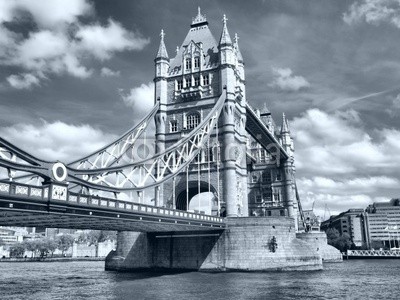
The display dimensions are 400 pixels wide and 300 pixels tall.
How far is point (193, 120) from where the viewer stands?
Result: 57.5 metres

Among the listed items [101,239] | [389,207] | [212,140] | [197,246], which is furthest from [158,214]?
[389,207]

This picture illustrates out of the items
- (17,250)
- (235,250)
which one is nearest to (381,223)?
(17,250)

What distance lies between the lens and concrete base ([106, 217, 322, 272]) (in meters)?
46.0

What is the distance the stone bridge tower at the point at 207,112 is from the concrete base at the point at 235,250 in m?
5.18

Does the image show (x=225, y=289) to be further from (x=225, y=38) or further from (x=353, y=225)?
(x=353, y=225)

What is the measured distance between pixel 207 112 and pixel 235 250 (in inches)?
771

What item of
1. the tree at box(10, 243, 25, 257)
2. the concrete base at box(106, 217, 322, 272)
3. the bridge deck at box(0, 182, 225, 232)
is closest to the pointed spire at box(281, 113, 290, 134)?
the concrete base at box(106, 217, 322, 272)

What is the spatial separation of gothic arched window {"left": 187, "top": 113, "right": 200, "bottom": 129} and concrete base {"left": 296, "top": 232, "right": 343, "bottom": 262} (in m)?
27.2

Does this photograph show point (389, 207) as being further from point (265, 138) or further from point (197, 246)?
point (197, 246)

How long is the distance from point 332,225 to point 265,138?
123 meters

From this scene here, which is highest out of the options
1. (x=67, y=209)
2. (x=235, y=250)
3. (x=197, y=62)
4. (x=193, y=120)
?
(x=197, y=62)

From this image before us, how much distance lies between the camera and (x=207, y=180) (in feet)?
181

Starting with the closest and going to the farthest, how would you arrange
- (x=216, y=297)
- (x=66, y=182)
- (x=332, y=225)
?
(x=66, y=182) → (x=216, y=297) → (x=332, y=225)

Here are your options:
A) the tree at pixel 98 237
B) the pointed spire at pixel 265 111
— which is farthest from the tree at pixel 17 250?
the pointed spire at pixel 265 111
